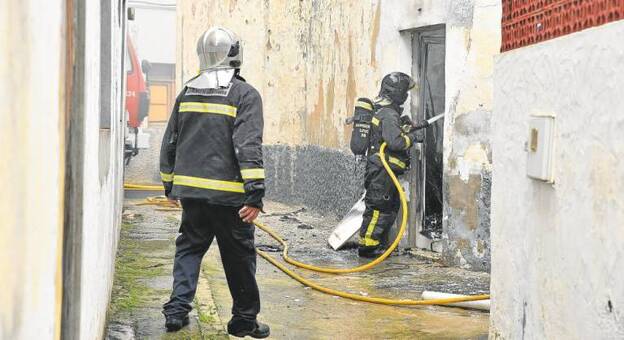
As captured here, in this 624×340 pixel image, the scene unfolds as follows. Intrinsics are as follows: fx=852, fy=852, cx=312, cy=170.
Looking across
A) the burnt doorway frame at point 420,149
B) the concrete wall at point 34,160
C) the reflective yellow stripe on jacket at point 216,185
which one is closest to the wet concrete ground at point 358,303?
the burnt doorway frame at point 420,149

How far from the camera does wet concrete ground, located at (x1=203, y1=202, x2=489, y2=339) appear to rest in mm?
5434

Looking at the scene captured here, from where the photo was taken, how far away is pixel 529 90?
3729mm

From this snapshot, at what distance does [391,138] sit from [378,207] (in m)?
0.75

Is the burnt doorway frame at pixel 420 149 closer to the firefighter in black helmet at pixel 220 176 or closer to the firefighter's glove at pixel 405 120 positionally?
the firefighter's glove at pixel 405 120

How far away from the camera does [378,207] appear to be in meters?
8.26

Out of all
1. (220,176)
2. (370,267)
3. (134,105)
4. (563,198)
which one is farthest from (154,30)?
(563,198)

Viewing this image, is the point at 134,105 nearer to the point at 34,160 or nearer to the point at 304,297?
the point at 304,297

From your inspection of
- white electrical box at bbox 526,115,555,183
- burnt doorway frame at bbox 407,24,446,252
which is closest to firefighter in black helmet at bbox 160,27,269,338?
white electrical box at bbox 526,115,555,183

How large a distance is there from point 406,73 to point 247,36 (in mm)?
5756

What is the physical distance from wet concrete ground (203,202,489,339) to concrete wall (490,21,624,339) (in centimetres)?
128

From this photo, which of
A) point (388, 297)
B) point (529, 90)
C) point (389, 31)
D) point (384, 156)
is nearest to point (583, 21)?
point (529, 90)

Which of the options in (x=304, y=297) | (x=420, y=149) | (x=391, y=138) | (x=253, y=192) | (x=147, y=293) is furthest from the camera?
(x=420, y=149)

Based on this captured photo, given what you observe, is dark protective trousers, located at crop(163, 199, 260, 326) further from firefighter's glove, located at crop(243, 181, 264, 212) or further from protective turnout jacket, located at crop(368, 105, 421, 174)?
protective turnout jacket, located at crop(368, 105, 421, 174)

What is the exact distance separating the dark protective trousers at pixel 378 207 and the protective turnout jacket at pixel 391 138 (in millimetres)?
124
